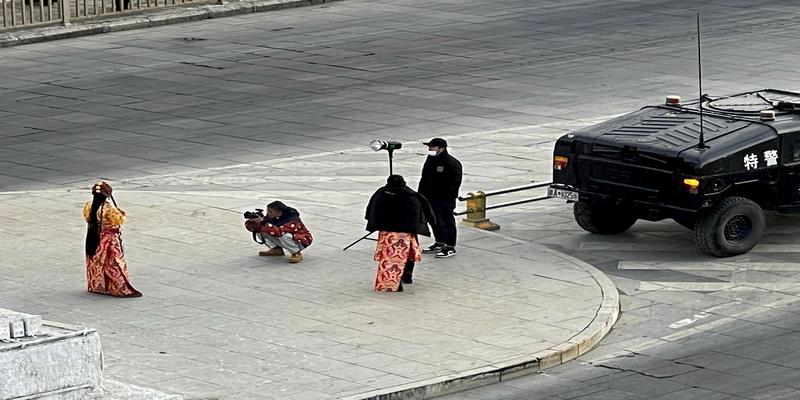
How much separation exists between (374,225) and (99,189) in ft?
9.02

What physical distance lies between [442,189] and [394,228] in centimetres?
168

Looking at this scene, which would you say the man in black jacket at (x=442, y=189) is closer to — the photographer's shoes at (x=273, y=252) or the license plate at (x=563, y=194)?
the license plate at (x=563, y=194)

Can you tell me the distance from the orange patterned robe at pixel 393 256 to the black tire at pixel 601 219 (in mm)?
3367

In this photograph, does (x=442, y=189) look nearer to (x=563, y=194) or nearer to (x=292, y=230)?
(x=563, y=194)

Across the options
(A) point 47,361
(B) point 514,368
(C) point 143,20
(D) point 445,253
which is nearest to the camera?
(A) point 47,361

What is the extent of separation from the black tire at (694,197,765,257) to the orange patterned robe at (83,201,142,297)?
20.3 ft

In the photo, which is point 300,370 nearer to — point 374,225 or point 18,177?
point 374,225

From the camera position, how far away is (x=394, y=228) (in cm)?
1825

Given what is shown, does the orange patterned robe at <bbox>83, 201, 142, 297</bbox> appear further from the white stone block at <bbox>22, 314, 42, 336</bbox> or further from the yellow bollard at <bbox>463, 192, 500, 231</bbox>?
the white stone block at <bbox>22, 314, 42, 336</bbox>

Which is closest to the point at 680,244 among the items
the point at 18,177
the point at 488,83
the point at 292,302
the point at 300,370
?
the point at 292,302

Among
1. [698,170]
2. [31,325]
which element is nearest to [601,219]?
[698,170]

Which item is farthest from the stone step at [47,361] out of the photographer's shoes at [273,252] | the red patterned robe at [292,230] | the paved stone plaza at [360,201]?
the photographer's shoes at [273,252]

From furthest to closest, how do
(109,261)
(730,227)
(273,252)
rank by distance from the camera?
1. (730,227)
2. (273,252)
3. (109,261)

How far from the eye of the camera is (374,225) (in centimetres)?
1828
